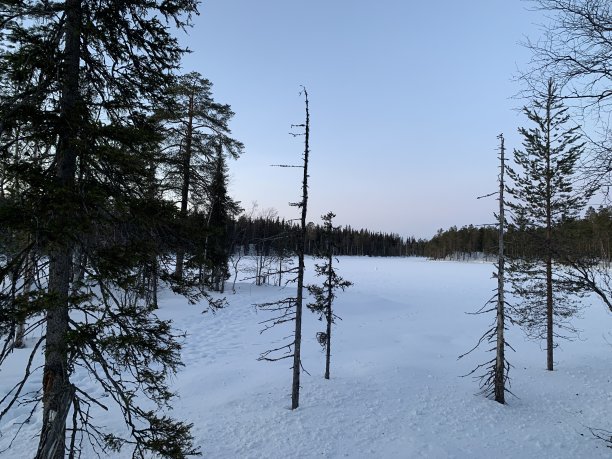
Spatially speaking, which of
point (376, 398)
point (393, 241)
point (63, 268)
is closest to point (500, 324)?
point (376, 398)

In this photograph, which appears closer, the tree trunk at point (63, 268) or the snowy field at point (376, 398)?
the tree trunk at point (63, 268)

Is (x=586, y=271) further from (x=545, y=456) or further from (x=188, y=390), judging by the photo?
(x=188, y=390)

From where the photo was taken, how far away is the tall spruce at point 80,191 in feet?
11.7

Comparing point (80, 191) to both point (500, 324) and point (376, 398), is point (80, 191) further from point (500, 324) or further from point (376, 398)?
point (500, 324)

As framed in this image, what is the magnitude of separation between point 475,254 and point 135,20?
128 meters

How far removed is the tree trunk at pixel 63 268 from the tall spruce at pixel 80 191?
13 millimetres

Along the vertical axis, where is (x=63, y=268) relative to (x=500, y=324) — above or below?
above

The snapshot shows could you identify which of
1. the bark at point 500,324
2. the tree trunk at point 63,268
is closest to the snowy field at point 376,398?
the bark at point 500,324

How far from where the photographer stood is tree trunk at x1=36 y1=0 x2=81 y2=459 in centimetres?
387

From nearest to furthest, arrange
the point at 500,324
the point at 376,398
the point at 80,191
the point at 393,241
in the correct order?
1. the point at 80,191
2. the point at 376,398
3. the point at 500,324
4. the point at 393,241

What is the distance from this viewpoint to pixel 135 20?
15.9 feet

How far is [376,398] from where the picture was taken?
40.1 ft

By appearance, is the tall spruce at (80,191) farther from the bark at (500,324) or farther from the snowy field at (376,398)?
the bark at (500,324)

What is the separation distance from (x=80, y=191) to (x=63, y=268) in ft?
3.73
